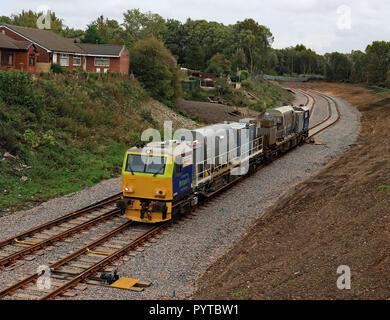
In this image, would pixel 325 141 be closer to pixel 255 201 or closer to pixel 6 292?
pixel 255 201

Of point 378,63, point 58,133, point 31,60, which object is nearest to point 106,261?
point 58,133

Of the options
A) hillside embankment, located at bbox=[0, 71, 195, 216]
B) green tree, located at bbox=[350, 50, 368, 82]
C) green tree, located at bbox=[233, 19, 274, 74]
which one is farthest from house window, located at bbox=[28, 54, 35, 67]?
green tree, located at bbox=[350, 50, 368, 82]

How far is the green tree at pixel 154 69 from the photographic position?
4831 cm

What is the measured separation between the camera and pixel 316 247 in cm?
1382

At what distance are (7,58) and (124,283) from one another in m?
31.1

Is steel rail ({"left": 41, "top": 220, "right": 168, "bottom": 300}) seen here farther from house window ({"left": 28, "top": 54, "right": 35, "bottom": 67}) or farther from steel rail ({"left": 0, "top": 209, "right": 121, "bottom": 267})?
house window ({"left": 28, "top": 54, "right": 35, "bottom": 67})

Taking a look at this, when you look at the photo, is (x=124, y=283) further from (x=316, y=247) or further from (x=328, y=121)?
(x=328, y=121)

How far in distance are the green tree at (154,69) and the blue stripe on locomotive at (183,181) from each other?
98.9 ft

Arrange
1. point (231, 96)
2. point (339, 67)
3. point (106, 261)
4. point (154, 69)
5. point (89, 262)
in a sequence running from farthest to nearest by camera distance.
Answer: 1. point (339, 67)
2. point (231, 96)
3. point (154, 69)
4. point (89, 262)
5. point (106, 261)

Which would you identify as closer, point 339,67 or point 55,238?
point 55,238

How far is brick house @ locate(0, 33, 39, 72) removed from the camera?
3762 cm

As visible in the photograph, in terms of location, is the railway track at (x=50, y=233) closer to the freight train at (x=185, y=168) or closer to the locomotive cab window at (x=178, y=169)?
the freight train at (x=185, y=168)

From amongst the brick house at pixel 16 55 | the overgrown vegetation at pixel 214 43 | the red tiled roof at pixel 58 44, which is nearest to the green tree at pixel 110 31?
the overgrown vegetation at pixel 214 43
